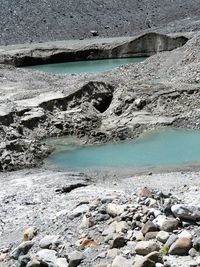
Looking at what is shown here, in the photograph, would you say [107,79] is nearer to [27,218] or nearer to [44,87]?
[44,87]

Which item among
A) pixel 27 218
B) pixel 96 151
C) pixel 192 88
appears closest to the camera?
pixel 27 218

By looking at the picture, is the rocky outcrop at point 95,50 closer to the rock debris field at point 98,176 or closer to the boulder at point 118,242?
the rock debris field at point 98,176

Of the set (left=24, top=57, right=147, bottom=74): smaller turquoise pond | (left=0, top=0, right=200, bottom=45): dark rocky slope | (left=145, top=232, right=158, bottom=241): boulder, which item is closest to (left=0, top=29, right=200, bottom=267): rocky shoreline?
(left=145, top=232, right=158, bottom=241): boulder

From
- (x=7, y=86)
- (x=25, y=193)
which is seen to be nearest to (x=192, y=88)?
(x=7, y=86)

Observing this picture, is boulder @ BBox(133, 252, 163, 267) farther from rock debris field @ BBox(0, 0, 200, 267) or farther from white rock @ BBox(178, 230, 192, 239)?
white rock @ BBox(178, 230, 192, 239)

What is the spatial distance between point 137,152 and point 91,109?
14.7ft

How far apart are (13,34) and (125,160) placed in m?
32.9

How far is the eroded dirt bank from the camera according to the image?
730 inches

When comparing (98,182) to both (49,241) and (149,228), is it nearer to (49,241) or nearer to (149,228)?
(49,241)

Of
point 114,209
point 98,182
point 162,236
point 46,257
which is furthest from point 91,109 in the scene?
point 162,236

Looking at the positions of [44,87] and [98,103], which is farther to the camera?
[44,87]

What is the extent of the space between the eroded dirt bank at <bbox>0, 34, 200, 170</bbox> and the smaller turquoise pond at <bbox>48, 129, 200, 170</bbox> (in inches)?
22.0

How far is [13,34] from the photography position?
4747 cm

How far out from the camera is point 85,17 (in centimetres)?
5109
